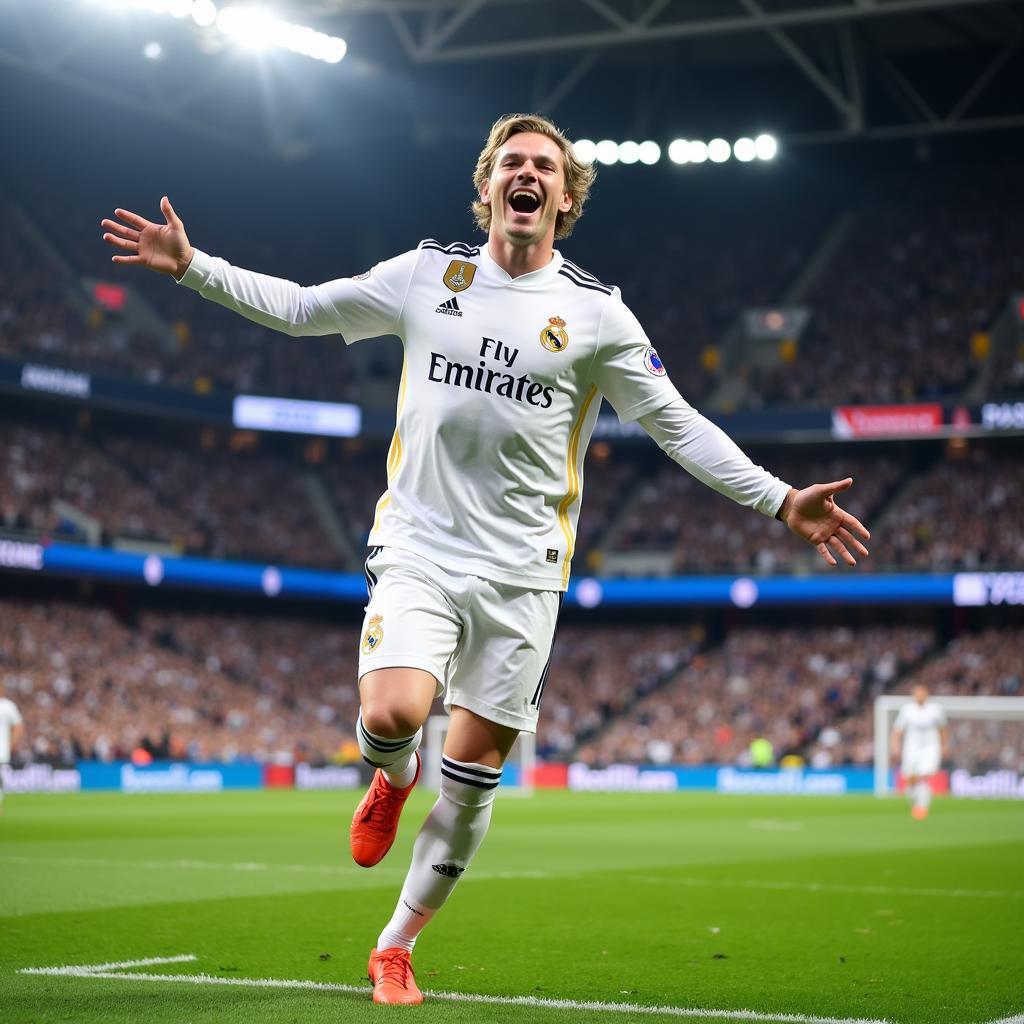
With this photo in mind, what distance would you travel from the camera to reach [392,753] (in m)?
5.62

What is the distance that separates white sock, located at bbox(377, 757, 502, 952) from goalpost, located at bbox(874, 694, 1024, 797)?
30.1 meters

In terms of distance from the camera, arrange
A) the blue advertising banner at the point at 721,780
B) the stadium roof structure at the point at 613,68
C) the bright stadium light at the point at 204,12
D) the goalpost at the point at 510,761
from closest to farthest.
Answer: the bright stadium light at the point at 204,12 < the stadium roof structure at the point at 613,68 < the blue advertising banner at the point at 721,780 < the goalpost at the point at 510,761

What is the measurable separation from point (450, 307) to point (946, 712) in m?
31.7

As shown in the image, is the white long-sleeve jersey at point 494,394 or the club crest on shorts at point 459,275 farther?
the club crest on shorts at point 459,275

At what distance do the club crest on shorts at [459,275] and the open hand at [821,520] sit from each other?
145 centimetres

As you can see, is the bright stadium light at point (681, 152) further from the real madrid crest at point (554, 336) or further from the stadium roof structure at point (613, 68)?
the real madrid crest at point (554, 336)

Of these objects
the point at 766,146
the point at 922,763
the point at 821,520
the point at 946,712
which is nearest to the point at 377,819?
the point at 821,520

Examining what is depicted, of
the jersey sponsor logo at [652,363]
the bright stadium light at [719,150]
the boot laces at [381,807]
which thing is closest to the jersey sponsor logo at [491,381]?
the jersey sponsor logo at [652,363]

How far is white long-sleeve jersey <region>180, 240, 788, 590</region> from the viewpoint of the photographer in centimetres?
566

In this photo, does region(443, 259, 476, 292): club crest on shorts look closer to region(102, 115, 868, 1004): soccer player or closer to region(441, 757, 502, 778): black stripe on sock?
region(102, 115, 868, 1004): soccer player

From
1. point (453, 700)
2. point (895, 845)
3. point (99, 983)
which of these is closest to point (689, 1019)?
point (453, 700)

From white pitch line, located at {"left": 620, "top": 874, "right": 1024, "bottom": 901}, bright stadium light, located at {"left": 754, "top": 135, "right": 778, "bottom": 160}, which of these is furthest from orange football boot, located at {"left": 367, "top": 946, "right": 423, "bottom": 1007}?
bright stadium light, located at {"left": 754, "top": 135, "right": 778, "bottom": 160}

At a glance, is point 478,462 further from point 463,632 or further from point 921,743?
point 921,743

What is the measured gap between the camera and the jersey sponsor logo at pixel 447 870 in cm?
582
